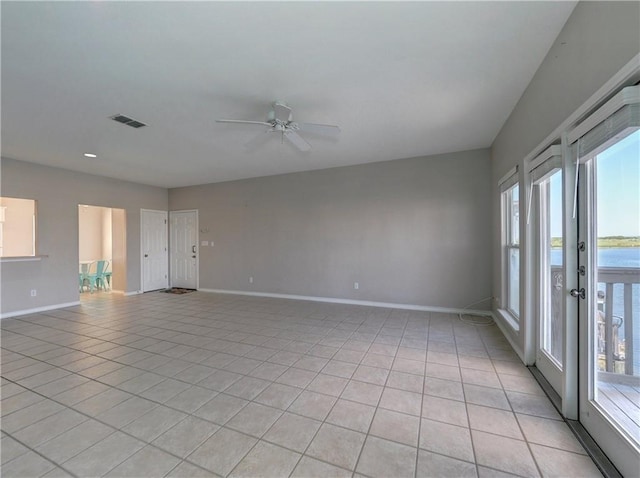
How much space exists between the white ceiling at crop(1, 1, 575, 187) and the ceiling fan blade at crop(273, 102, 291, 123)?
0.13 metres

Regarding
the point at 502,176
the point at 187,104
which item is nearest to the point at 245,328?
the point at 187,104

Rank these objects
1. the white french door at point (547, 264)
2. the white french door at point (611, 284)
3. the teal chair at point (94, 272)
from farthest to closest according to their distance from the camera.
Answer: the teal chair at point (94, 272)
the white french door at point (547, 264)
the white french door at point (611, 284)

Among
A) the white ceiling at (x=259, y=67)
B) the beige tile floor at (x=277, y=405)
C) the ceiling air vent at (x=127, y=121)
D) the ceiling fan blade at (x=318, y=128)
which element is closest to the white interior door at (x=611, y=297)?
the beige tile floor at (x=277, y=405)

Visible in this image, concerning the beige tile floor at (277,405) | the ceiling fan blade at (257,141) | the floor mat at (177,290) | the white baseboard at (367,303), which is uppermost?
the ceiling fan blade at (257,141)

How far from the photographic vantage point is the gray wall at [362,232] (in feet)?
15.3

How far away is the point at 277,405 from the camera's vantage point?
7.11 feet

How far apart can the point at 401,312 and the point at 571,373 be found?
2.92 metres

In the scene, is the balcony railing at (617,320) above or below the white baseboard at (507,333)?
above

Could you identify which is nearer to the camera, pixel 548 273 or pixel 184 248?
pixel 548 273

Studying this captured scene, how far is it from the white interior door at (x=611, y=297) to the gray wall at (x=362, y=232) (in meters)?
2.87

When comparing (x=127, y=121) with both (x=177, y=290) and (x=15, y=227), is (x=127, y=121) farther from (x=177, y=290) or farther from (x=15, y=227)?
(x=15, y=227)

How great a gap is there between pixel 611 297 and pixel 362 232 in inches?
150

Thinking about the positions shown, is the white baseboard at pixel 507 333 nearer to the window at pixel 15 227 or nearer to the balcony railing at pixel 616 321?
the balcony railing at pixel 616 321

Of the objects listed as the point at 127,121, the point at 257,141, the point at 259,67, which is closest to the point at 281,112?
the point at 259,67
